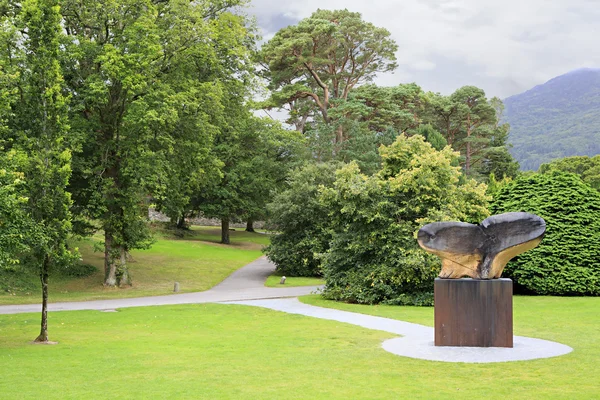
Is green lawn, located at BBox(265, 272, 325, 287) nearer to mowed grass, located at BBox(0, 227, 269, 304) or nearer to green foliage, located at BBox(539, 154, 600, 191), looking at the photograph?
mowed grass, located at BBox(0, 227, 269, 304)

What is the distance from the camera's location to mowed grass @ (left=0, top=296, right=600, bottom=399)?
32.8 feet

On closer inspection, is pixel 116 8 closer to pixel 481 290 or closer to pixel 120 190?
pixel 120 190

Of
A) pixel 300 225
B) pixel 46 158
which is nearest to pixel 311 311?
pixel 46 158

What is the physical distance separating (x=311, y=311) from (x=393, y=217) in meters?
5.78

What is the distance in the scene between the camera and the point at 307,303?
25953mm

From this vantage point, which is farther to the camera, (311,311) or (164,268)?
(164,268)

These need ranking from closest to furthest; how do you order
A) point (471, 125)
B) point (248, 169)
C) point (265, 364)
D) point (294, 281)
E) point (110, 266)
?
point (265, 364) < point (110, 266) < point (294, 281) < point (248, 169) < point (471, 125)

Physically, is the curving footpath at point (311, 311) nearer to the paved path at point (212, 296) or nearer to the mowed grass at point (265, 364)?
the paved path at point (212, 296)

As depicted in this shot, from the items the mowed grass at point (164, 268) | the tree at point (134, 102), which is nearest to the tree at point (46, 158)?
the tree at point (134, 102)

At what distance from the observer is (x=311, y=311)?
75.2ft

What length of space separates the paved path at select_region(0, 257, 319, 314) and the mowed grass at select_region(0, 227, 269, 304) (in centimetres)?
124

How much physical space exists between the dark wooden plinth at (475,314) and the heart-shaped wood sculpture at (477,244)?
1.19 feet

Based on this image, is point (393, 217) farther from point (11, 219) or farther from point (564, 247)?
point (11, 219)

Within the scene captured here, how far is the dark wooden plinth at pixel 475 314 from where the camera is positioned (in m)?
13.7
